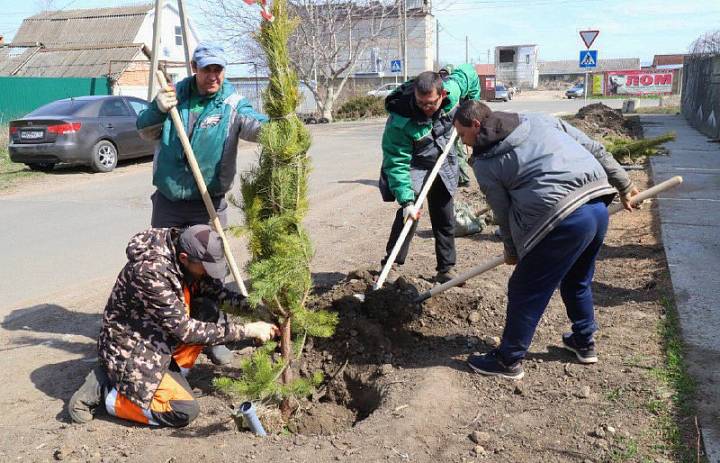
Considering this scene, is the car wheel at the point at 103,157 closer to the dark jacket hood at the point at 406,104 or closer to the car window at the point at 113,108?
the car window at the point at 113,108

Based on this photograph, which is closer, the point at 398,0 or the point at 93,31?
the point at 398,0

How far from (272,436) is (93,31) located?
39576 millimetres

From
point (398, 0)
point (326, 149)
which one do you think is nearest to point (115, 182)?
point (326, 149)

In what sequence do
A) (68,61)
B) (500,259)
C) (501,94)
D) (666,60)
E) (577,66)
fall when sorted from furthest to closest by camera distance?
(577,66) → (666,60) → (501,94) → (68,61) → (500,259)

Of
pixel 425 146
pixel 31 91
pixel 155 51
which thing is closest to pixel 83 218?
pixel 155 51

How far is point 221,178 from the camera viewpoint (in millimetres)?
4109

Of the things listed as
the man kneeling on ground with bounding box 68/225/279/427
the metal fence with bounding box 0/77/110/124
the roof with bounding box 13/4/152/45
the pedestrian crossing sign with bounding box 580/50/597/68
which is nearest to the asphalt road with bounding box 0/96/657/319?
the man kneeling on ground with bounding box 68/225/279/427

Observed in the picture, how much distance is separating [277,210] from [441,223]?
2.08m

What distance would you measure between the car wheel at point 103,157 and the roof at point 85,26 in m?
25.5

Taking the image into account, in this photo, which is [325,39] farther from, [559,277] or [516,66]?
[516,66]

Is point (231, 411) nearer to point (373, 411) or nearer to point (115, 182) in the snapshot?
point (373, 411)

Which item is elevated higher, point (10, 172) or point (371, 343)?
point (10, 172)

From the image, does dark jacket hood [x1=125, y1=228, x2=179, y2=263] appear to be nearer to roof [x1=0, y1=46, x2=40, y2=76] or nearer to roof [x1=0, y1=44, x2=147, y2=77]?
roof [x1=0, y1=44, x2=147, y2=77]

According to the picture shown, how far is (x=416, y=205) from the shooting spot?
16.0 feet
